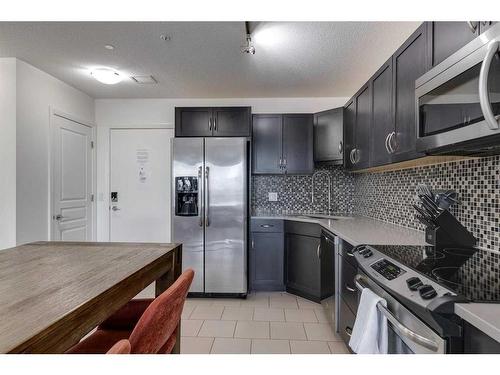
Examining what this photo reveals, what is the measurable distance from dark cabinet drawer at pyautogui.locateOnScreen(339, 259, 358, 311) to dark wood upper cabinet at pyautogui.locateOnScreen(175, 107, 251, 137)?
6.46 ft

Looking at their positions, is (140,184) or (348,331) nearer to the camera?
(348,331)

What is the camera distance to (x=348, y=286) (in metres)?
2.06

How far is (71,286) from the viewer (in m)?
0.98

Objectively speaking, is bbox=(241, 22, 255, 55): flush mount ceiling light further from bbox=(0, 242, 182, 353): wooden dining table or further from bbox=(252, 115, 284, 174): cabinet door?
bbox=(0, 242, 182, 353): wooden dining table

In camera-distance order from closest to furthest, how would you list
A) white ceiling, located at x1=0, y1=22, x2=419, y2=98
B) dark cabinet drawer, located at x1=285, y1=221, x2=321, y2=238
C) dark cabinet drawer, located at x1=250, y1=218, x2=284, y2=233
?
white ceiling, located at x1=0, y1=22, x2=419, y2=98 → dark cabinet drawer, located at x1=285, y1=221, x2=321, y2=238 → dark cabinet drawer, located at x1=250, y1=218, x2=284, y2=233

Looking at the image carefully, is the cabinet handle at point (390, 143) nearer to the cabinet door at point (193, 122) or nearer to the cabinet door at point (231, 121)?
the cabinet door at point (231, 121)

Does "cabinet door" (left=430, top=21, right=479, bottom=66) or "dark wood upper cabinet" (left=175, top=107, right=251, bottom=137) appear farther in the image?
"dark wood upper cabinet" (left=175, top=107, right=251, bottom=137)

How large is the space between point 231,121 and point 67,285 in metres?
2.81

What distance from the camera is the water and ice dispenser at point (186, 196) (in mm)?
3291

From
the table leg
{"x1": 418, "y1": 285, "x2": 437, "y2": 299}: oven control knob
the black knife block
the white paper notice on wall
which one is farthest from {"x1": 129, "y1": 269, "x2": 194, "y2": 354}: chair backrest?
the white paper notice on wall

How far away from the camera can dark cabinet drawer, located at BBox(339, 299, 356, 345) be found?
6.54ft

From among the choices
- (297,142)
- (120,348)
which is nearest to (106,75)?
(297,142)

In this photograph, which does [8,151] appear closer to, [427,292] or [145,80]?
[145,80]
